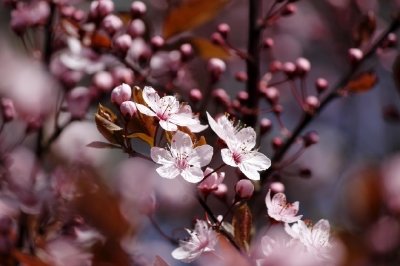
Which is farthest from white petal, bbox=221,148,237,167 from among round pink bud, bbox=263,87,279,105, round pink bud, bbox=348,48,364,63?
round pink bud, bbox=348,48,364,63

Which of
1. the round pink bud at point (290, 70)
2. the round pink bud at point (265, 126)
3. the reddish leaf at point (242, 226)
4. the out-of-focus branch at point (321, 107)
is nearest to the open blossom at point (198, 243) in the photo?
the reddish leaf at point (242, 226)

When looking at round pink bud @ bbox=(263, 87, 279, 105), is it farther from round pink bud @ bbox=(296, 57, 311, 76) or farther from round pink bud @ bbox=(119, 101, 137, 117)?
round pink bud @ bbox=(119, 101, 137, 117)

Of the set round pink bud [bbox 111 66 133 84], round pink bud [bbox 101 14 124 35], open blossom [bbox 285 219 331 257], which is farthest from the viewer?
round pink bud [bbox 101 14 124 35]

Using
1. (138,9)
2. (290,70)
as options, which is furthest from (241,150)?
(138,9)

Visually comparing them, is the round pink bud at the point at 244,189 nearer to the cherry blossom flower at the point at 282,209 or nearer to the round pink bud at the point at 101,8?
the cherry blossom flower at the point at 282,209

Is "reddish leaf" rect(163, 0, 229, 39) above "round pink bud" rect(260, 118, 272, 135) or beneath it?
above

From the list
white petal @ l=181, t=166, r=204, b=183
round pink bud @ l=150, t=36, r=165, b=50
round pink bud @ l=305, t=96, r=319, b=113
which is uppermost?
white petal @ l=181, t=166, r=204, b=183

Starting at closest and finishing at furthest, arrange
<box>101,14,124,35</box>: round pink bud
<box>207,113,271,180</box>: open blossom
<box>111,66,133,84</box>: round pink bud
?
<box>207,113,271,180</box>: open blossom
<box>111,66,133,84</box>: round pink bud
<box>101,14,124,35</box>: round pink bud
